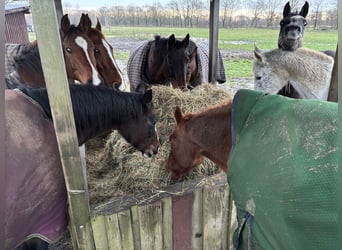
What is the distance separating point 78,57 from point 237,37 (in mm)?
8755

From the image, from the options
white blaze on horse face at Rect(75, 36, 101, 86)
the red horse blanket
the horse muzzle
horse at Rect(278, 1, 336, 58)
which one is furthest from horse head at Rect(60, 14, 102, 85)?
horse at Rect(278, 1, 336, 58)

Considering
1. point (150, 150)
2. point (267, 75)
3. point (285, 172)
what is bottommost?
point (150, 150)

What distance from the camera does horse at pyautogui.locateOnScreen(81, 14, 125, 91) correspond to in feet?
9.05

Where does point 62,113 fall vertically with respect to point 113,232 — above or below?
above

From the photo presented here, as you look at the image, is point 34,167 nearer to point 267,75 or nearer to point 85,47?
point 85,47

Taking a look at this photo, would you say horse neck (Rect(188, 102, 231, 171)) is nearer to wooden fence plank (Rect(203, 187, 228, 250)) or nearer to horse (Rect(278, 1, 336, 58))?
wooden fence plank (Rect(203, 187, 228, 250))

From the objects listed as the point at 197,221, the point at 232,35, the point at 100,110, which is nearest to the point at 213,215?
the point at 197,221

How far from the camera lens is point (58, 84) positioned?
3.38 feet

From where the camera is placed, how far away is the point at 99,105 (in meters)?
1.63

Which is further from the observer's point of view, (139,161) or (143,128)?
(139,161)

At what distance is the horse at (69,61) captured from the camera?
236 cm

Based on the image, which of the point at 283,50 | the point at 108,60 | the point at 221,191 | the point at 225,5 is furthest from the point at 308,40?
the point at 221,191

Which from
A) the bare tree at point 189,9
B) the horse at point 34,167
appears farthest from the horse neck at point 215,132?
the bare tree at point 189,9

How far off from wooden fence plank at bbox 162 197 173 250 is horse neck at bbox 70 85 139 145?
63 cm
